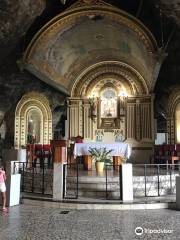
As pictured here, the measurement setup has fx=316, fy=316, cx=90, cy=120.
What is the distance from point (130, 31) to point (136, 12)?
169 cm

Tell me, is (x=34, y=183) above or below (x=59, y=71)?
below

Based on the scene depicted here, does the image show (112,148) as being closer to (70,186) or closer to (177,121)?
(70,186)

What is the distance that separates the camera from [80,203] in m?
7.97

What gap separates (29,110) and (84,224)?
12733 millimetres

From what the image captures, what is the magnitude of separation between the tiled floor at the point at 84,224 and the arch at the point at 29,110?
10205 millimetres

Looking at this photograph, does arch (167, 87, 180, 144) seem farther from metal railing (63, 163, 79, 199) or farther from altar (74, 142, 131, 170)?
metal railing (63, 163, 79, 199)

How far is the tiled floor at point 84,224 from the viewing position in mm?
5492

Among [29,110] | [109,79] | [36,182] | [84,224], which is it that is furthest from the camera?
[109,79]

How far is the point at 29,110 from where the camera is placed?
18.3 m

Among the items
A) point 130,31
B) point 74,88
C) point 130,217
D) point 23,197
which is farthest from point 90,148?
point 74,88

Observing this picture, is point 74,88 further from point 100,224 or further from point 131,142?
point 100,224

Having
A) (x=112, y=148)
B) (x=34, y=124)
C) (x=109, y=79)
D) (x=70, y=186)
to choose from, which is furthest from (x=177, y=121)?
(x=70, y=186)

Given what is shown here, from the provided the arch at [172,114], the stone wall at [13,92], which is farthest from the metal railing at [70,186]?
the stone wall at [13,92]

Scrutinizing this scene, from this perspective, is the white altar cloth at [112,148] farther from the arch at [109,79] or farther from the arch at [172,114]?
the arch at [109,79]
